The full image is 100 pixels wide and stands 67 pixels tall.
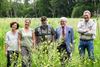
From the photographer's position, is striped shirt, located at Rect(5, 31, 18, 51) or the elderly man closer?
striped shirt, located at Rect(5, 31, 18, 51)

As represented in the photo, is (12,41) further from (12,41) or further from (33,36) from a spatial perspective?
(33,36)

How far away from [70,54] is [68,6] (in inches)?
2733

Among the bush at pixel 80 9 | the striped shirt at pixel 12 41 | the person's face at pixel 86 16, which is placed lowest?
the bush at pixel 80 9

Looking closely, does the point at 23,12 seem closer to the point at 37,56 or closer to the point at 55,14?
the point at 55,14

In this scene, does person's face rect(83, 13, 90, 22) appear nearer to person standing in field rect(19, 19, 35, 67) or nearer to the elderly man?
the elderly man

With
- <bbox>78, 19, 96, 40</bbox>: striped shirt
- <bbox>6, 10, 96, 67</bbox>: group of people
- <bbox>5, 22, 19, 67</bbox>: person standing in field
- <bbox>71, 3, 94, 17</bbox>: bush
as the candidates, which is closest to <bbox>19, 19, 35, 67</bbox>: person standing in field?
<bbox>6, 10, 96, 67</bbox>: group of people

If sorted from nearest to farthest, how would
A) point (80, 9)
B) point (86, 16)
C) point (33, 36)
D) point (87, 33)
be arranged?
point (33, 36) → point (86, 16) → point (87, 33) → point (80, 9)

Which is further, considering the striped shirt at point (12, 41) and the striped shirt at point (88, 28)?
the striped shirt at point (88, 28)

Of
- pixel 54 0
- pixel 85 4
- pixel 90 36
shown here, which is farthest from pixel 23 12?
pixel 90 36

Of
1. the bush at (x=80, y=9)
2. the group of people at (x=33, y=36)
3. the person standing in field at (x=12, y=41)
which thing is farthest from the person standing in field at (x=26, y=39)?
the bush at (x=80, y=9)

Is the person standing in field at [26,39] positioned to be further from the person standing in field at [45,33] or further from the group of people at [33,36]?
the person standing in field at [45,33]

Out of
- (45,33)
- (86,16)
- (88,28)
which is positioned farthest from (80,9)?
(45,33)

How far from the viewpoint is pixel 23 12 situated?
275 feet

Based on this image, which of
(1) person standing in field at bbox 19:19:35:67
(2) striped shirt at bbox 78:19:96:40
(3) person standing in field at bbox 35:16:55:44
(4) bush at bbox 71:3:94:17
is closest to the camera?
(1) person standing in field at bbox 19:19:35:67
